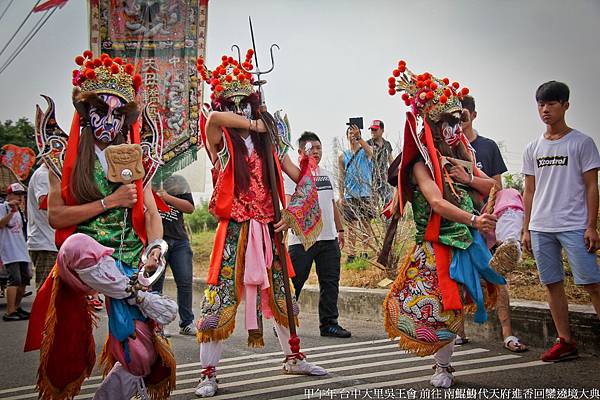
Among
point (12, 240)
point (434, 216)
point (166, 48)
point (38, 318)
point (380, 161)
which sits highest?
point (166, 48)

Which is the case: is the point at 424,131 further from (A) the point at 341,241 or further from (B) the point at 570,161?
(A) the point at 341,241

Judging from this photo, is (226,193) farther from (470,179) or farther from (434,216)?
(470,179)

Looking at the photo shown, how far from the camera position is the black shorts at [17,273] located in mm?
9281

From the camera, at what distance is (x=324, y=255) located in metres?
7.69

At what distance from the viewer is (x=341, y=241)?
795cm

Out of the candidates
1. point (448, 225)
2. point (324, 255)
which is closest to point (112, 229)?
point (448, 225)

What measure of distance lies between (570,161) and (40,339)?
3978 millimetres

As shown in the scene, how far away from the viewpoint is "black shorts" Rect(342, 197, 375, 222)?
929cm

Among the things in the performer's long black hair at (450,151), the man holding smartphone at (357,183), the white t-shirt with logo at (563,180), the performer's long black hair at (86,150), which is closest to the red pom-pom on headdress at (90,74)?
the performer's long black hair at (86,150)

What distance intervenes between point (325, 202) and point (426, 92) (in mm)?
2738

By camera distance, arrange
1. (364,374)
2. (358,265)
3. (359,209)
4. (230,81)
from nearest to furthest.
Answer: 1. (364,374)
2. (230,81)
3. (359,209)
4. (358,265)

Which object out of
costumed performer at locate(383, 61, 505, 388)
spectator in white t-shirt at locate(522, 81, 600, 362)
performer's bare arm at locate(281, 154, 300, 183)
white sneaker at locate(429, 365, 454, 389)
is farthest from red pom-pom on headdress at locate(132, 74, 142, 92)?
spectator in white t-shirt at locate(522, 81, 600, 362)

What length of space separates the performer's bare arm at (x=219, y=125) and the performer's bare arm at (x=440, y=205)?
1.28 metres

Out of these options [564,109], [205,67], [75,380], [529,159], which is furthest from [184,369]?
[564,109]
